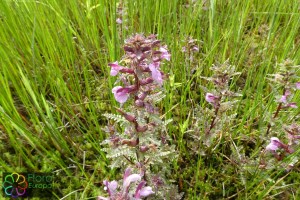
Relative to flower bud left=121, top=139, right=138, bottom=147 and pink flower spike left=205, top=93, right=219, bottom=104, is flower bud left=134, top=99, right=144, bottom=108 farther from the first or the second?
pink flower spike left=205, top=93, right=219, bottom=104

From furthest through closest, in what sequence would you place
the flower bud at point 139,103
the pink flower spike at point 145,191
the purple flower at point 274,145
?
the purple flower at point 274,145 → the flower bud at point 139,103 → the pink flower spike at point 145,191

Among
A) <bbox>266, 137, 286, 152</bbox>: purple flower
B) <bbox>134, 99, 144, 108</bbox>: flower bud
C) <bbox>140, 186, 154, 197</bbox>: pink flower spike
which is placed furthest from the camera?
<bbox>266, 137, 286, 152</bbox>: purple flower

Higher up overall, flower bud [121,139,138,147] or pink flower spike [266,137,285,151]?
flower bud [121,139,138,147]

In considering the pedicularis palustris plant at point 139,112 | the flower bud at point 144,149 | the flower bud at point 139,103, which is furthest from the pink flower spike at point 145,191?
the flower bud at point 139,103

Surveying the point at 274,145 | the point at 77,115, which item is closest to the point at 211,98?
the point at 274,145

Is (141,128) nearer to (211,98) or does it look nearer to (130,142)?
(130,142)

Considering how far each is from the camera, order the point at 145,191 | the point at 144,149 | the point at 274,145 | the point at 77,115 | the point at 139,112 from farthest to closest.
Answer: the point at 77,115, the point at 274,145, the point at 144,149, the point at 139,112, the point at 145,191

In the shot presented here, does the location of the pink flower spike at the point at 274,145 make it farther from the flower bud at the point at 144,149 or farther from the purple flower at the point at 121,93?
the purple flower at the point at 121,93

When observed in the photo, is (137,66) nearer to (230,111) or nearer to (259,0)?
(230,111)

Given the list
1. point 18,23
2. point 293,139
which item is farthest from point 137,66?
point 18,23

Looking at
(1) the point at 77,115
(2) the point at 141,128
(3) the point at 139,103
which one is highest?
(3) the point at 139,103

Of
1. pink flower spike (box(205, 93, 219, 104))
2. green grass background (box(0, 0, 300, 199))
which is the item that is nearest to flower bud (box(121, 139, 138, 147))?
green grass background (box(0, 0, 300, 199))
